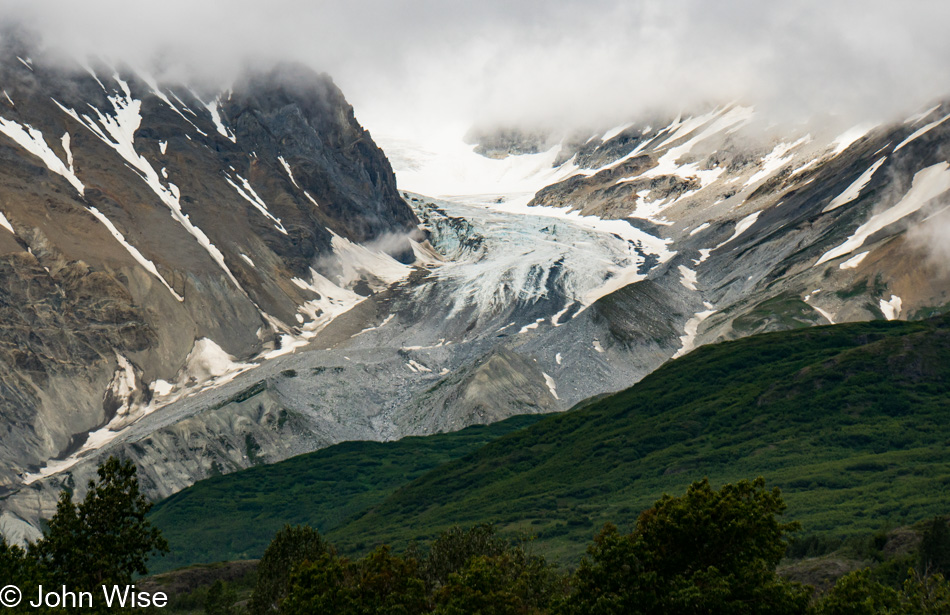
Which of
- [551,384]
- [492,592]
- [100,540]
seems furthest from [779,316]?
[100,540]

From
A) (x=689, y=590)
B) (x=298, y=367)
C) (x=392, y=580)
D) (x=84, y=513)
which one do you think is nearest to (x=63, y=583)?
(x=84, y=513)

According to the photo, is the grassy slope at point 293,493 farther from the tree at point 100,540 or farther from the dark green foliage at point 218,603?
the tree at point 100,540

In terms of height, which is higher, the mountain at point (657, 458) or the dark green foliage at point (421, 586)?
the mountain at point (657, 458)

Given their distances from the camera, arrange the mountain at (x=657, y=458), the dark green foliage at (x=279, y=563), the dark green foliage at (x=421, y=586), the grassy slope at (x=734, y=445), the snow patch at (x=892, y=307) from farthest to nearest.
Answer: the snow patch at (x=892, y=307) → the mountain at (x=657, y=458) → the grassy slope at (x=734, y=445) → the dark green foliage at (x=279, y=563) → the dark green foliage at (x=421, y=586)

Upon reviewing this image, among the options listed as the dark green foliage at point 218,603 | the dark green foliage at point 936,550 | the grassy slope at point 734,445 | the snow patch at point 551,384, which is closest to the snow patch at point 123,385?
the grassy slope at point 734,445

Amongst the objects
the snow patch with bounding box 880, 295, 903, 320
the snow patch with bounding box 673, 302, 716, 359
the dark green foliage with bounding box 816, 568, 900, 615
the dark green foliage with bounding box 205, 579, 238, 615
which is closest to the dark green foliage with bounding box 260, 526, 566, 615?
the dark green foliage with bounding box 816, 568, 900, 615

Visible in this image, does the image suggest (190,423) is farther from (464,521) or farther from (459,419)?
(464,521)
